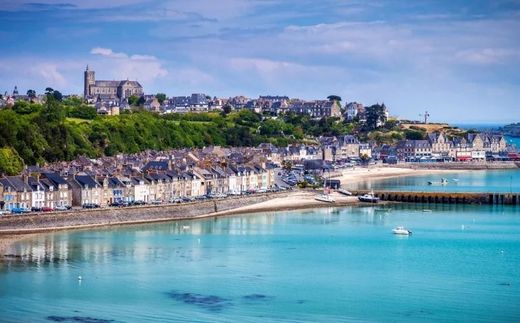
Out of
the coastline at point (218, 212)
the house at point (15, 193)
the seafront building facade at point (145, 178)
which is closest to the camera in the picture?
the coastline at point (218, 212)

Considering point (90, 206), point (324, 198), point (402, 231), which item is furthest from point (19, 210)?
point (324, 198)

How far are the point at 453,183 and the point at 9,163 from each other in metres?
31.1

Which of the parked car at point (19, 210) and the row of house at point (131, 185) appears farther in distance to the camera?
the row of house at point (131, 185)

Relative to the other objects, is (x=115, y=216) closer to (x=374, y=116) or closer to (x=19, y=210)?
(x=19, y=210)

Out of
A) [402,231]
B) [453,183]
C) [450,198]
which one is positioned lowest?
[402,231]

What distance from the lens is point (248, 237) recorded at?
37406 mm

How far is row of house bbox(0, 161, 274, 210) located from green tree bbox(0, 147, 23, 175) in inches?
126

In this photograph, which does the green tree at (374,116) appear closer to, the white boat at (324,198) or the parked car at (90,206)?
the white boat at (324,198)

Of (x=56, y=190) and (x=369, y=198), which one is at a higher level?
(x=56, y=190)

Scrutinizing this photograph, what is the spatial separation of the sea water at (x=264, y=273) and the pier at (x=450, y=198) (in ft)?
33.8

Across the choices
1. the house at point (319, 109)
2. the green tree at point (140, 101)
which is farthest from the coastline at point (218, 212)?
the house at point (319, 109)

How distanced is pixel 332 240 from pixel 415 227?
5888 mm

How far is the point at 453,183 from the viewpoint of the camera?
67250 millimetres

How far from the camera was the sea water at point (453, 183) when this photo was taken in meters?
60.6
